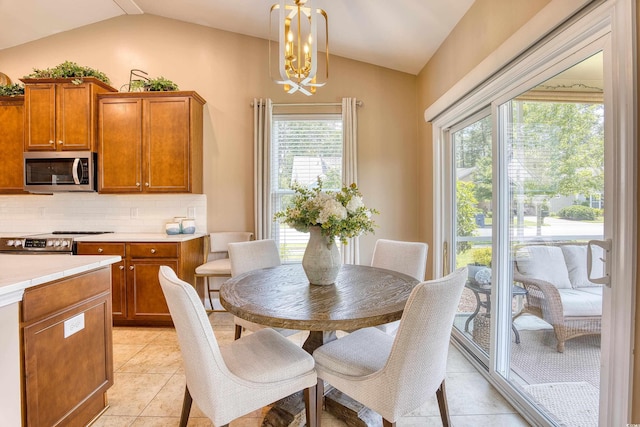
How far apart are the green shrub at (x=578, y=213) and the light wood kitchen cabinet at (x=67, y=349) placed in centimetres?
255

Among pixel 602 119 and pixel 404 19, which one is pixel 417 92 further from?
→ pixel 602 119

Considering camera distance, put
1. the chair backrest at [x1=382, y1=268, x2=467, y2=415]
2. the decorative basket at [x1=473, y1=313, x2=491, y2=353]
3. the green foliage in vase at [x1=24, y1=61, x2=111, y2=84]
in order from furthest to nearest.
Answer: the green foliage in vase at [x1=24, y1=61, x2=111, y2=84], the decorative basket at [x1=473, y1=313, x2=491, y2=353], the chair backrest at [x1=382, y1=268, x2=467, y2=415]

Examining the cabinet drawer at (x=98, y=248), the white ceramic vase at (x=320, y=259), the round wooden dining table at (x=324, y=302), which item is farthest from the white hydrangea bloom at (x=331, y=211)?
the cabinet drawer at (x=98, y=248)

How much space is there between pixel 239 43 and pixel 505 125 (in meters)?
3.12

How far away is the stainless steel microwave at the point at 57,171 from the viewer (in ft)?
10.9

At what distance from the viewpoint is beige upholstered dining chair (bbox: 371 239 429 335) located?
A: 2289 millimetres

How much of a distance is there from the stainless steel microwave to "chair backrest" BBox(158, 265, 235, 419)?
286 centimetres

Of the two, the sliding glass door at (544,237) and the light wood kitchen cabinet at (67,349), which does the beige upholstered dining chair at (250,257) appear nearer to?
the light wood kitchen cabinet at (67,349)

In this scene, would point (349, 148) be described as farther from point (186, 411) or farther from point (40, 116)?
point (40, 116)

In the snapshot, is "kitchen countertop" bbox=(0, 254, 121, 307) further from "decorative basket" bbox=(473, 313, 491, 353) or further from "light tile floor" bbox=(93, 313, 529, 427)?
"decorative basket" bbox=(473, 313, 491, 353)

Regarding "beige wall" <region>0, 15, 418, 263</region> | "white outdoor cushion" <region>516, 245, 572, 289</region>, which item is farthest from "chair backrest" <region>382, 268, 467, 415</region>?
"beige wall" <region>0, 15, 418, 263</region>

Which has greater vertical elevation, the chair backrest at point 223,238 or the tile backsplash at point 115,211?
the tile backsplash at point 115,211

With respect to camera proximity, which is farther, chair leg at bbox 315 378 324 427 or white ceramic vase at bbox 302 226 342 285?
white ceramic vase at bbox 302 226 342 285

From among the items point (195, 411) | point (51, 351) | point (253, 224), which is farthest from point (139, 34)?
point (195, 411)
